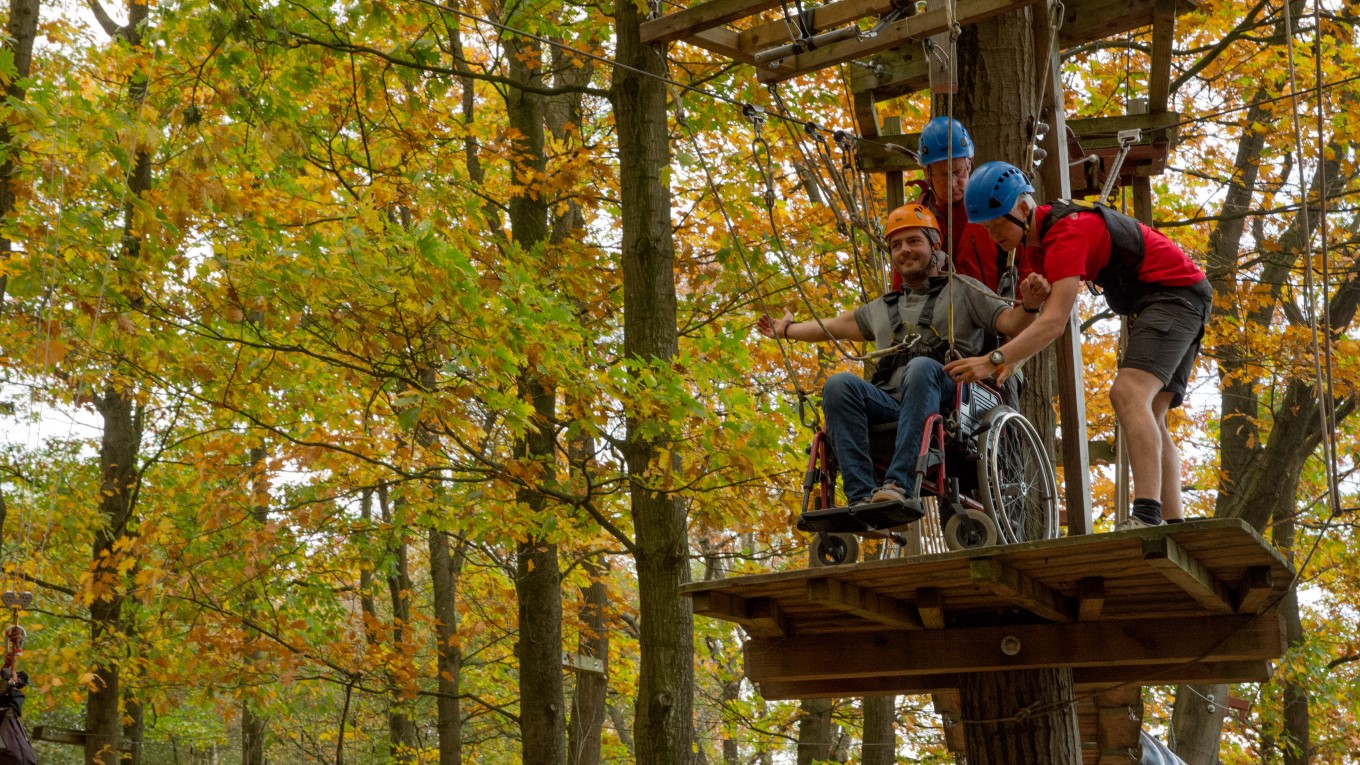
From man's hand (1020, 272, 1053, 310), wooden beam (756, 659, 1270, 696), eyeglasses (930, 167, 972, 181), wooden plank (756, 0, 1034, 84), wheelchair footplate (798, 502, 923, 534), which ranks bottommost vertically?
wooden beam (756, 659, 1270, 696)

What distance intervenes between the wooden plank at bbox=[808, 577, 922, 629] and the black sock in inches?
42.4

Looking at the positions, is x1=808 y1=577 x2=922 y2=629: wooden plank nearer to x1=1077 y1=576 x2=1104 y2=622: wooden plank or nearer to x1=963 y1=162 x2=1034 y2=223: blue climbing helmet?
x1=1077 y1=576 x2=1104 y2=622: wooden plank

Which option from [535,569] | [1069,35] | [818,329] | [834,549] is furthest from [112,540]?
[1069,35]

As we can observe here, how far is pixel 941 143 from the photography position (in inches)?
220

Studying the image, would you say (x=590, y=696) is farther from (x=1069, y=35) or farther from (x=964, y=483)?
(x=1069, y=35)

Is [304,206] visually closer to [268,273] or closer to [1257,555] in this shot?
[268,273]

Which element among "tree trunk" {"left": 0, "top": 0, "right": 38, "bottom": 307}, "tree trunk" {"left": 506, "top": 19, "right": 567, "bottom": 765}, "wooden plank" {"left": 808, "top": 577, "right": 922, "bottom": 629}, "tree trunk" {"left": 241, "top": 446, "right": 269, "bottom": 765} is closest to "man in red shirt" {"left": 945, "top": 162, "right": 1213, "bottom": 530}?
"wooden plank" {"left": 808, "top": 577, "right": 922, "bottom": 629}

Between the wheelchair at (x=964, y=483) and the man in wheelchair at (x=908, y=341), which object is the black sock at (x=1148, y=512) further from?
the man in wheelchair at (x=908, y=341)

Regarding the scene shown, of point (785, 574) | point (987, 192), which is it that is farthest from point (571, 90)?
point (785, 574)

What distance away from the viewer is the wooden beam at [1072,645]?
199 inches

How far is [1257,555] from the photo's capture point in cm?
431

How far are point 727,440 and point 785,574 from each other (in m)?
3.65

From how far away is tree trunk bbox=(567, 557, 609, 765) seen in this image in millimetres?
14047

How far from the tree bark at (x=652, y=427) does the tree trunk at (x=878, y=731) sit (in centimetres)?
587
